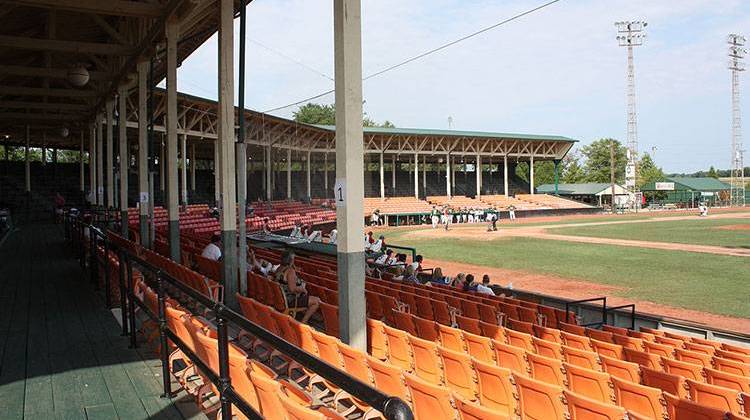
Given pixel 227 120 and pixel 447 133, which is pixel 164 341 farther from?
pixel 447 133

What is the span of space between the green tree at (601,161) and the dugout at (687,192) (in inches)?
1179

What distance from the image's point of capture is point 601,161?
118 metres

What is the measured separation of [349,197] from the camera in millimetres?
5406

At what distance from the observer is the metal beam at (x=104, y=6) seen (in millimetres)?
10906

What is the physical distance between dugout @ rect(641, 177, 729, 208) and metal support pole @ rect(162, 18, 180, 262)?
7894 centimetres

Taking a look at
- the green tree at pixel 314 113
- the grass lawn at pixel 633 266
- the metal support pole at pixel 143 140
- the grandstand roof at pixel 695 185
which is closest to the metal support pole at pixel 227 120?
the metal support pole at pixel 143 140

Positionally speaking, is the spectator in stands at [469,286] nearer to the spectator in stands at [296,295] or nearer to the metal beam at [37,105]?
the spectator in stands at [296,295]

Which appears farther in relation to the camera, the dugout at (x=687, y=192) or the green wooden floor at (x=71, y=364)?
the dugout at (x=687, y=192)

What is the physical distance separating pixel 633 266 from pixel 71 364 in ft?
67.7

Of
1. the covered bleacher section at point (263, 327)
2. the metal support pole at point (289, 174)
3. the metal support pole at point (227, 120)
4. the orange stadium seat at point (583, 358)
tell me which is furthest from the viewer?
the metal support pole at point (289, 174)

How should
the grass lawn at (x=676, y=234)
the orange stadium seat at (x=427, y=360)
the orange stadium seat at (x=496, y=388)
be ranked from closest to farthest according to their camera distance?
1. the orange stadium seat at (x=496, y=388)
2. the orange stadium seat at (x=427, y=360)
3. the grass lawn at (x=676, y=234)

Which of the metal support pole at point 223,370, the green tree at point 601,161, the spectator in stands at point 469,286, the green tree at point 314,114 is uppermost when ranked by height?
the green tree at point 601,161

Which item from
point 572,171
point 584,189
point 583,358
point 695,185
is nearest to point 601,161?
point 572,171

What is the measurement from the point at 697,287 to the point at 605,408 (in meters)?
15.3
